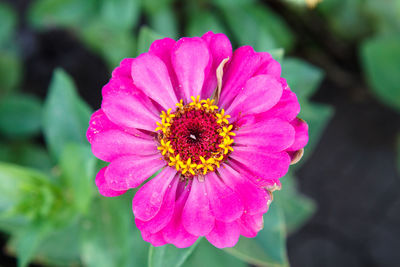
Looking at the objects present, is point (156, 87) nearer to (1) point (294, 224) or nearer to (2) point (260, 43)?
(2) point (260, 43)

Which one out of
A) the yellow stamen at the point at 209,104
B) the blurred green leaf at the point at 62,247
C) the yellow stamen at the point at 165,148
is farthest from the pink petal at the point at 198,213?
the blurred green leaf at the point at 62,247

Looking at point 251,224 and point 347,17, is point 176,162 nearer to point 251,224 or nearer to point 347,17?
point 251,224

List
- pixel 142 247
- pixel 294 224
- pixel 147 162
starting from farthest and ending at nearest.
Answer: pixel 294 224 → pixel 142 247 → pixel 147 162

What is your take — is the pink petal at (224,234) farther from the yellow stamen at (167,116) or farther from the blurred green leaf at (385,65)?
the blurred green leaf at (385,65)

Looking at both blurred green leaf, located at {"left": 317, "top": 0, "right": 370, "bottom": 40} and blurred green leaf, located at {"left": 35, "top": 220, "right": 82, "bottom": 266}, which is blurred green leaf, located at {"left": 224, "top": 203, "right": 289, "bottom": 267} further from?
blurred green leaf, located at {"left": 317, "top": 0, "right": 370, "bottom": 40}

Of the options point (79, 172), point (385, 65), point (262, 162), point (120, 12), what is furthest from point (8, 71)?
point (385, 65)

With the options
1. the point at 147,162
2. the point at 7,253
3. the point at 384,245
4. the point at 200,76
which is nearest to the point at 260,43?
the point at 200,76
